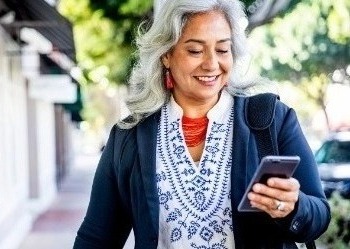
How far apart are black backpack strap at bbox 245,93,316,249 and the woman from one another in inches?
0.7

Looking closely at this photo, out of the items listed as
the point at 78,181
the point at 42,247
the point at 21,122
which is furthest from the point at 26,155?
the point at 78,181

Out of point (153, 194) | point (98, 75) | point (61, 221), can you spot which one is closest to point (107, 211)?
point (153, 194)

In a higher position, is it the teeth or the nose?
the nose

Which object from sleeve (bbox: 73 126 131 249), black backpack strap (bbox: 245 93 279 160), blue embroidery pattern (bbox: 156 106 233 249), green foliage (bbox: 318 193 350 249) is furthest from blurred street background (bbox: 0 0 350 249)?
sleeve (bbox: 73 126 131 249)

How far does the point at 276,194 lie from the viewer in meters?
1.74

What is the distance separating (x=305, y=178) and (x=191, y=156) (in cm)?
34

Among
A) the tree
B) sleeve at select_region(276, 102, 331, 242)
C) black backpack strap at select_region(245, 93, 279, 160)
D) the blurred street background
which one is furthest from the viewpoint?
the tree

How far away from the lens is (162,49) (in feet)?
7.09

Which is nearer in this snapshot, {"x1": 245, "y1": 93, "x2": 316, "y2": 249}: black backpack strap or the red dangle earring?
{"x1": 245, "y1": 93, "x2": 316, "y2": 249}: black backpack strap

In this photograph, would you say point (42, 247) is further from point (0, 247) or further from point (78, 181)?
point (78, 181)

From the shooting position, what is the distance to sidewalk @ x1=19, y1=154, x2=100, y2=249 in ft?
37.7

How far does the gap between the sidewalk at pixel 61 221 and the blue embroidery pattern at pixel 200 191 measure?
9.08 meters

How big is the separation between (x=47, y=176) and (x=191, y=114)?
592 inches

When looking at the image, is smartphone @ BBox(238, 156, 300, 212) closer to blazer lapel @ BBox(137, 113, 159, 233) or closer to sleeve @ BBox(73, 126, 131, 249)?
blazer lapel @ BBox(137, 113, 159, 233)
